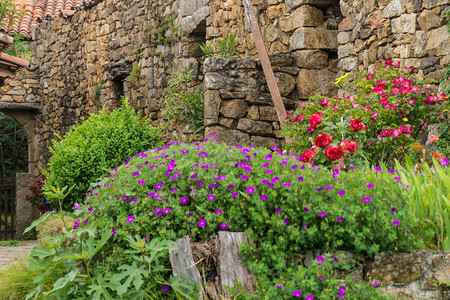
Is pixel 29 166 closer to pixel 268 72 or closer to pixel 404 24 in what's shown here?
pixel 268 72

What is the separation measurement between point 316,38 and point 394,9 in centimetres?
124

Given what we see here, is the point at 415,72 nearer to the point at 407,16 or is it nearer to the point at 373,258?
the point at 407,16

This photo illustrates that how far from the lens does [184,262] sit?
2463 millimetres

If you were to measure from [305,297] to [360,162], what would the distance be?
1807mm

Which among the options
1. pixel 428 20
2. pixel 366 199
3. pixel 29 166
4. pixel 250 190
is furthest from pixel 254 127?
pixel 29 166

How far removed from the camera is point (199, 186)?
2664mm

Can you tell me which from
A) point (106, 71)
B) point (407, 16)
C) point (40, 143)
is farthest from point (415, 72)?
point (40, 143)

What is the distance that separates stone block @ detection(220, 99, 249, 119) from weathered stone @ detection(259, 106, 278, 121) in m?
0.25

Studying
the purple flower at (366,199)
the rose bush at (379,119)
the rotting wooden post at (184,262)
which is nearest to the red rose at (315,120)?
the rose bush at (379,119)

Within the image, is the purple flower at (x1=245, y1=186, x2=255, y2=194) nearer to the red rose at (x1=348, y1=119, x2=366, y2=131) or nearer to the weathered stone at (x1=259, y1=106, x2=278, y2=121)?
the red rose at (x1=348, y1=119, x2=366, y2=131)

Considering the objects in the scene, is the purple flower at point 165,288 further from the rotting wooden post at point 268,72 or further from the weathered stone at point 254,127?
the weathered stone at point 254,127

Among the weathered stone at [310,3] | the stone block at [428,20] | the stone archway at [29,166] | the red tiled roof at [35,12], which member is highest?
the red tiled roof at [35,12]

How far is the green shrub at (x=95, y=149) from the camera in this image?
590cm

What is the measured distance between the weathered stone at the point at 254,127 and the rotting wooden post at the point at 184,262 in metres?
3.33
